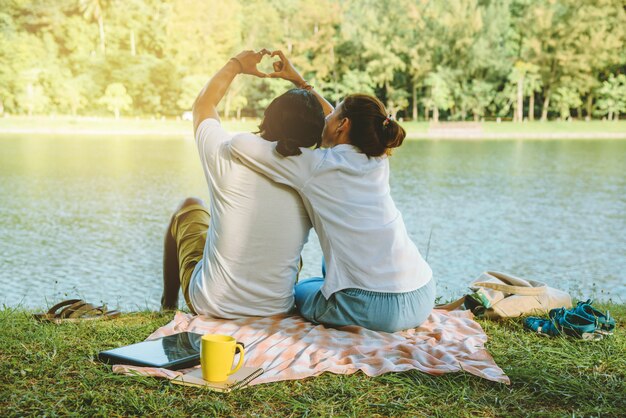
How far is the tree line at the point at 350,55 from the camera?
94.1ft

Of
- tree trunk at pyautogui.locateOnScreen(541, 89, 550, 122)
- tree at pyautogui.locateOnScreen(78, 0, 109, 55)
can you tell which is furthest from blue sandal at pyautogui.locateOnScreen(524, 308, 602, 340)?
tree at pyautogui.locateOnScreen(78, 0, 109, 55)

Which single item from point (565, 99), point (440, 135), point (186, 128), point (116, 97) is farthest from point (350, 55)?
point (116, 97)

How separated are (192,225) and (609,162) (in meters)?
13.5

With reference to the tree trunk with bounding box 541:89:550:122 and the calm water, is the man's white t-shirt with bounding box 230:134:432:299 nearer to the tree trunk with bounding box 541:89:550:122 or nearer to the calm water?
the calm water

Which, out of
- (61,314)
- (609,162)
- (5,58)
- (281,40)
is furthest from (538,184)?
(5,58)

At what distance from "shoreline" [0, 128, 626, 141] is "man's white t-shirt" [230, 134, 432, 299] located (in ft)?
71.5

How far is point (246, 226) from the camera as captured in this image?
7.01ft

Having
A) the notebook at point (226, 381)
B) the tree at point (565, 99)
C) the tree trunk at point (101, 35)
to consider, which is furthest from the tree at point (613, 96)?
the notebook at point (226, 381)

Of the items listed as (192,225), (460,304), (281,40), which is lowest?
(460,304)

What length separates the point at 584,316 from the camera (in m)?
2.25

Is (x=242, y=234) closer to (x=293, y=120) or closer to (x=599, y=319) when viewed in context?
(x=293, y=120)

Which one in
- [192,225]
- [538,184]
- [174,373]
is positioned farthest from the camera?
[538,184]

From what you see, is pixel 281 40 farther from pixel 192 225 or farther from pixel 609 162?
pixel 192 225

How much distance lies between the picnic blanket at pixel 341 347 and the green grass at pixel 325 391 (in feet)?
0.12
